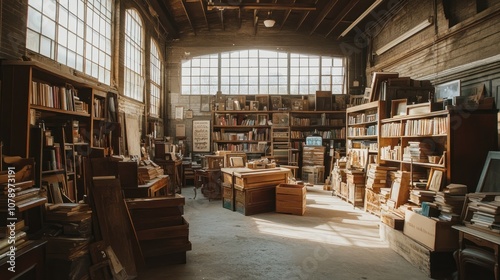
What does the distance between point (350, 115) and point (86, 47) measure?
23.1 feet

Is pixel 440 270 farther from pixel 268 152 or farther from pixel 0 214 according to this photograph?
pixel 268 152

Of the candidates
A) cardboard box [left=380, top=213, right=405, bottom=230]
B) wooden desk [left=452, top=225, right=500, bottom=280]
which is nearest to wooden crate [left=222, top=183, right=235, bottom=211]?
cardboard box [left=380, top=213, right=405, bottom=230]

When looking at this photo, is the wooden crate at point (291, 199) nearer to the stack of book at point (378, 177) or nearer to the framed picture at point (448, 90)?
the stack of book at point (378, 177)

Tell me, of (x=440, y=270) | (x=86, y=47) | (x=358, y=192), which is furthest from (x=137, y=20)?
Result: (x=440, y=270)

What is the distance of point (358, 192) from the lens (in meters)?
7.26

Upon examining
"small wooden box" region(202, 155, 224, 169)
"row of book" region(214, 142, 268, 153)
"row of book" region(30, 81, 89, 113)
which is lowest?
"small wooden box" region(202, 155, 224, 169)

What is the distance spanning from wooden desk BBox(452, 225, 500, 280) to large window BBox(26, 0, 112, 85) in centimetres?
581

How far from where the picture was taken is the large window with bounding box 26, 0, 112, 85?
4496 mm

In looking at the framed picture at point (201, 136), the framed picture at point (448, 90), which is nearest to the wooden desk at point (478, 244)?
the framed picture at point (448, 90)

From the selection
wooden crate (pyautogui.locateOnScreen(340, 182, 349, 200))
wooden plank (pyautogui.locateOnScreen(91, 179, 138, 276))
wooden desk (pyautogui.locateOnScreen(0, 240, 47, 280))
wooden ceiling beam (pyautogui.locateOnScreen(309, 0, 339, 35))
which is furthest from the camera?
wooden ceiling beam (pyautogui.locateOnScreen(309, 0, 339, 35))

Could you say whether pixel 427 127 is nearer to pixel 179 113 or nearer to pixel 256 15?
pixel 256 15

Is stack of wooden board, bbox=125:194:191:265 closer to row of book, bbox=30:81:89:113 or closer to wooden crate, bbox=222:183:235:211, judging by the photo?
row of book, bbox=30:81:89:113

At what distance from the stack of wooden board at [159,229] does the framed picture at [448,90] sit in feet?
18.6

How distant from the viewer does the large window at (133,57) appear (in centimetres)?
815
